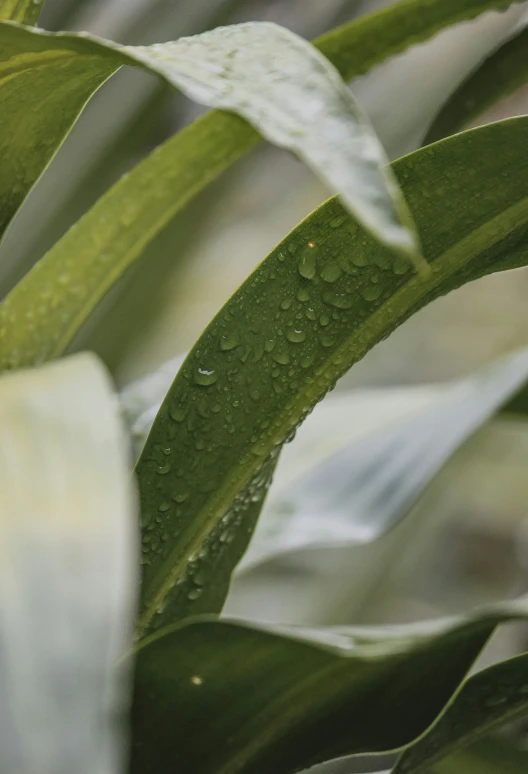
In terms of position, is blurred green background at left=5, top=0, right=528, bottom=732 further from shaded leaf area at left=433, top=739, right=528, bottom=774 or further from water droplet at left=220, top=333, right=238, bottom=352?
water droplet at left=220, top=333, right=238, bottom=352

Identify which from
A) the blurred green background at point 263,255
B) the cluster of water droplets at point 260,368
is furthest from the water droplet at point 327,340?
the blurred green background at point 263,255

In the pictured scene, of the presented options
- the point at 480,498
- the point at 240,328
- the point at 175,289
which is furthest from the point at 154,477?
the point at 480,498

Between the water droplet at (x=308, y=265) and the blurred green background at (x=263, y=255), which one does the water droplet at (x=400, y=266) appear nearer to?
the water droplet at (x=308, y=265)

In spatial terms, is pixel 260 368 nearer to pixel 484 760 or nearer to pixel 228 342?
pixel 228 342

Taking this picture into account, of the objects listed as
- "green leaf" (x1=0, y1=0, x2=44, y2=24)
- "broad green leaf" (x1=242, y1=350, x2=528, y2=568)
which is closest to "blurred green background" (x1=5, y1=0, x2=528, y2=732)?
"broad green leaf" (x1=242, y1=350, x2=528, y2=568)

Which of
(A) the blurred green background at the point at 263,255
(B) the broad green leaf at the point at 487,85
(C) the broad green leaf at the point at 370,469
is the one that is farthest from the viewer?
(A) the blurred green background at the point at 263,255

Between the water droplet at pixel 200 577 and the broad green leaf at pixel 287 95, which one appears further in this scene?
the water droplet at pixel 200 577

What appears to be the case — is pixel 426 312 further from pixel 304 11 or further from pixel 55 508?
pixel 55 508
